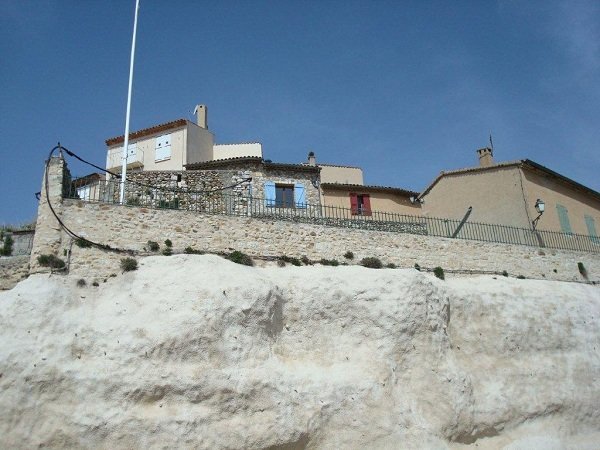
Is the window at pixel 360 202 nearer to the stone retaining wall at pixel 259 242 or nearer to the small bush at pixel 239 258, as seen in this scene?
the stone retaining wall at pixel 259 242

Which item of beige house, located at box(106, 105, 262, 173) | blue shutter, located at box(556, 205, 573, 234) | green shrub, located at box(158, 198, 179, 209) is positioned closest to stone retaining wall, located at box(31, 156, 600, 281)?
green shrub, located at box(158, 198, 179, 209)

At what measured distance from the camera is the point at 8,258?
683 inches

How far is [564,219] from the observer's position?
29.1 metres

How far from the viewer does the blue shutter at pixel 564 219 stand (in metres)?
28.8

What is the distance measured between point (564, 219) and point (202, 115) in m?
21.8

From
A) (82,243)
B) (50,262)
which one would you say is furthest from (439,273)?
(50,262)

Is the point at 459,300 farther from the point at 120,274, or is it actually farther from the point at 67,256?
the point at 67,256

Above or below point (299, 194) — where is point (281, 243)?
below

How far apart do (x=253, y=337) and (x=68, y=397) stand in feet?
16.2

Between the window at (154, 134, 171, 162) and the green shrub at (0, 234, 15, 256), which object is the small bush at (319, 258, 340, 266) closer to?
the green shrub at (0, 234, 15, 256)

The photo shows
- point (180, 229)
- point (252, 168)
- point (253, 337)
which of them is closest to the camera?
point (253, 337)

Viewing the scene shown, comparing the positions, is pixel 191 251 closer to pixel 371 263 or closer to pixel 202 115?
pixel 371 263

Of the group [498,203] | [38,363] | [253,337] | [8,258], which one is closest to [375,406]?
[253,337]

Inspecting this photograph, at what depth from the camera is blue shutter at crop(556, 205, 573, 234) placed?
1133 inches
